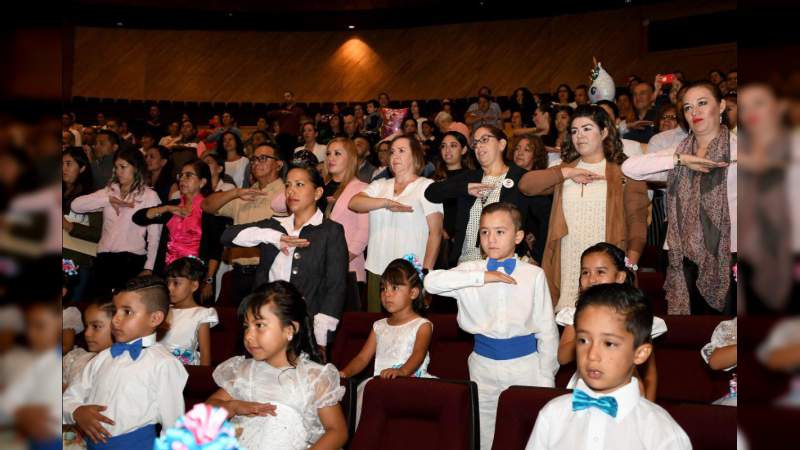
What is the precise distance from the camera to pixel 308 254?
152 inches

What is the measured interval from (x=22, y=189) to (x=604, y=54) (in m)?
15.5

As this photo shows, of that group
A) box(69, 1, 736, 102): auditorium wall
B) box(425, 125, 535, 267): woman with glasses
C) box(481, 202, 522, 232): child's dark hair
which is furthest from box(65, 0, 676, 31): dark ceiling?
box(481, 202, 522, 232): child's dark hair

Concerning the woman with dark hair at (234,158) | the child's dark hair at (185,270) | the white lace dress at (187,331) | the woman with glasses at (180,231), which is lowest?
the white lace dress at (187,331)

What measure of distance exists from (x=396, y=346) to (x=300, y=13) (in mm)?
13531

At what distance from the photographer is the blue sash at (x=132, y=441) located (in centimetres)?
292

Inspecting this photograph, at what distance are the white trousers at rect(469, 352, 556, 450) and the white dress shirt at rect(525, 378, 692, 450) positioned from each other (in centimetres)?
88

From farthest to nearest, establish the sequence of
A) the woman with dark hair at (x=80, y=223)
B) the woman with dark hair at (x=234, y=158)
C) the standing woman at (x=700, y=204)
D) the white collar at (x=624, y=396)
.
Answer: the woman with dark hair at (x=234, y=158)
the woman with dark hair at (x=80, y=223)
the standing woman at (x=700, y=204)
the white collar at (x=624, y=396)

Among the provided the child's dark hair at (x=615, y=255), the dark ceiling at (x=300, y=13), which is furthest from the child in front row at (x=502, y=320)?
the dark ceiling at (x=300, y=13)

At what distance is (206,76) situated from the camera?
56.7ft

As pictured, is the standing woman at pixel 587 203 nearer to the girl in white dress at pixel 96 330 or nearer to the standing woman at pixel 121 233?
the girl in white dress at pixel 96 330

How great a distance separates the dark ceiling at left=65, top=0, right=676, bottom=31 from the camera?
49.9ft

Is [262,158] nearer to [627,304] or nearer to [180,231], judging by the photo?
[180,231]

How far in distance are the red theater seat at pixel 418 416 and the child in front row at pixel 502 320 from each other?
47 centimetres

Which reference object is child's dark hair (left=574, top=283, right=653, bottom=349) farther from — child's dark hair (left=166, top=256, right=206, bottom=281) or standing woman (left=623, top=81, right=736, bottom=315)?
child's dark hair (left=166, top=256, right=206, bottom=281)
